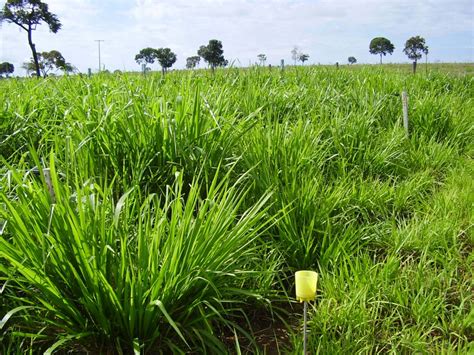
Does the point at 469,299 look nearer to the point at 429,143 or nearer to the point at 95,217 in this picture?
the point at 95,217

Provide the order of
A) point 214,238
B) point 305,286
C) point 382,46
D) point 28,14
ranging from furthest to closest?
point 382,46 → point 28,14 → point 214,238 → point 305,286

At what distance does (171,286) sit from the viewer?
1505 millimetres

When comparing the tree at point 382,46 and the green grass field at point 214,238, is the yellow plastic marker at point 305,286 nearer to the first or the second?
the green grass field at point 214,238

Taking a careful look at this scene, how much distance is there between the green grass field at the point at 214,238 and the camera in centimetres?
151

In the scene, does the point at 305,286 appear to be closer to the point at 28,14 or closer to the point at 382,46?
the point at 28,14

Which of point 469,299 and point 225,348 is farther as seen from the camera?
point 469,299

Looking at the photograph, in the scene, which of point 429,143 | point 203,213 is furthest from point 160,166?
point 429,143

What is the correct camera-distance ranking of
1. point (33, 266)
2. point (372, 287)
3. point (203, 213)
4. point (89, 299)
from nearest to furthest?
1. point (89, 299)
2. point (33, 266)
3. point (203, 213)
4. point (372, 287)

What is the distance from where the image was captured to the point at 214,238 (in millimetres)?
1649

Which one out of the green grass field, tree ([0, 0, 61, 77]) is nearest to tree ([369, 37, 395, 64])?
tree ([0, 0, 61, 77])

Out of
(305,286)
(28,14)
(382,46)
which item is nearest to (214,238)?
(305,286)

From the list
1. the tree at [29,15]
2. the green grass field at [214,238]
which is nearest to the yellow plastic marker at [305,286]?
the green grass field at [214,238]

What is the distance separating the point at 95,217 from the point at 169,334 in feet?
1.62

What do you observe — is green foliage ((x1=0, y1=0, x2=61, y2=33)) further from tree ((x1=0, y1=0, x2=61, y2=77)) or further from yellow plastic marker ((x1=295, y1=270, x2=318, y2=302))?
yellow plastic marker ((x1=295, y1=270, x2=318, y2=302))
